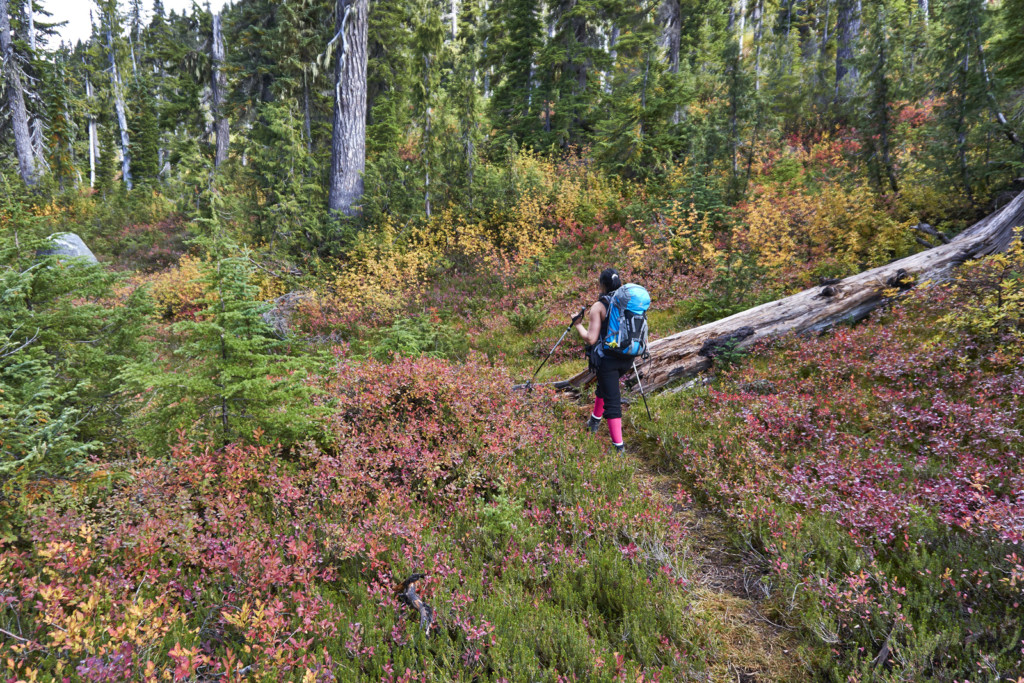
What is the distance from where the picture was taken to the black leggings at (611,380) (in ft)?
19.9

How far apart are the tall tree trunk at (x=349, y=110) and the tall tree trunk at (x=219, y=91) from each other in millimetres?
14033

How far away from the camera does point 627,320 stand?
5.94m

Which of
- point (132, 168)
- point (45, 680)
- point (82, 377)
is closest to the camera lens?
point (45, 680)

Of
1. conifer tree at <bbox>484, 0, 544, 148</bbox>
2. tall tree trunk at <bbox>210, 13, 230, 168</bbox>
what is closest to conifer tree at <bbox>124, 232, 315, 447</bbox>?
conifer tree at <bbox>484, 0, 544, 148</bbox>

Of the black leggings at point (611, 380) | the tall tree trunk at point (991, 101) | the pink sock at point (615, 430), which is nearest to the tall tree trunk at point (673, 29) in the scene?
the tall tree trunk at point (991, 101)

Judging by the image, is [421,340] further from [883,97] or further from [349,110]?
[883,97]

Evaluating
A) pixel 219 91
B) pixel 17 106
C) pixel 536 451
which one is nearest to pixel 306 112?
pixel 219 91

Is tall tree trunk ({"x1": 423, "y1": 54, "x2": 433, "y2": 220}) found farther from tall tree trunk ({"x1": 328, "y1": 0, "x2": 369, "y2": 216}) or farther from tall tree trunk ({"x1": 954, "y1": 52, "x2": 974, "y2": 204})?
tall tree trunk ({"x1": 954, "y1": 52, "x2": 974, "y2": 204})

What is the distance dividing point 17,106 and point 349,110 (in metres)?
15.3

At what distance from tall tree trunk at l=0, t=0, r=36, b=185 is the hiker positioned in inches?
1061

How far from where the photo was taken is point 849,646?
297 cm

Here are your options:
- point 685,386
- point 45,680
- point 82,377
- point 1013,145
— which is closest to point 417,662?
point 45,680

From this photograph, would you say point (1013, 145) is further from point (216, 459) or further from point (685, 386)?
point (216, 459)

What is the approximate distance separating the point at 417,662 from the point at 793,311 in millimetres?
7925
